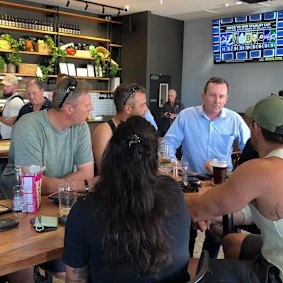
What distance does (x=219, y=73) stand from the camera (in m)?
8.34

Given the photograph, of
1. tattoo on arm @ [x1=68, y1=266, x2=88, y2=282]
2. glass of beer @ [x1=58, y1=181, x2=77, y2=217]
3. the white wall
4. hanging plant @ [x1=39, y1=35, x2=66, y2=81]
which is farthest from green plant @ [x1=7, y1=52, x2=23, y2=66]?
tattoo on arm @ [x1=68, y1=266, x2=88, y2=282]

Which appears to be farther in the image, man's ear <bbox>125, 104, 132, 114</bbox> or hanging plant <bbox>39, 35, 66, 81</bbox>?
hanging plant <bbox>39, 35, 66, 81</bbox>

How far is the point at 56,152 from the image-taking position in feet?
7.40

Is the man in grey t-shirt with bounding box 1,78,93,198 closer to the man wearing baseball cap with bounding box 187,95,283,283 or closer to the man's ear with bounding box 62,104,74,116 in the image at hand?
the man's ear with bounding box 62,104,74,116

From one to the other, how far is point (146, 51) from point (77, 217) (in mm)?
7351

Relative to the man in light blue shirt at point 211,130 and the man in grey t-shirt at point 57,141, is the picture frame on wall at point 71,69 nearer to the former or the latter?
the man in light blue shirt at point 211,130

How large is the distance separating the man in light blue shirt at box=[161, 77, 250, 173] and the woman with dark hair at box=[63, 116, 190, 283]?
179cm

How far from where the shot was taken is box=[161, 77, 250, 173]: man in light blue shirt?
10.0 ft

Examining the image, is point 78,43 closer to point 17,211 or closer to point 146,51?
point 146,51

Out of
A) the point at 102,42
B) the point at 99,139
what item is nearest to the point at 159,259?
the point at 99,139

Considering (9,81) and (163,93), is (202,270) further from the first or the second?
(163,93)

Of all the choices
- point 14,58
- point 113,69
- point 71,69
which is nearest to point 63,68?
point 71,69

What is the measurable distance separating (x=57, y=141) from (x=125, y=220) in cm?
118

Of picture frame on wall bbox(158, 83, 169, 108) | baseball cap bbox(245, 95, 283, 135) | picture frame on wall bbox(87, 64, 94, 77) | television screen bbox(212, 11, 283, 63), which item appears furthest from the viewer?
picture frame on wall bbox(158, 83, 169, 108)
